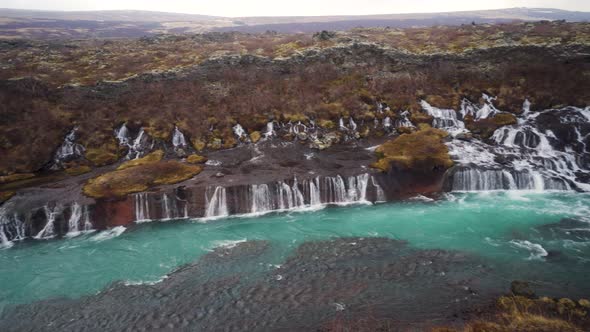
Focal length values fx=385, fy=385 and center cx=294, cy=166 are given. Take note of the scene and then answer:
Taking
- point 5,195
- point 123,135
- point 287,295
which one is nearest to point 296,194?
point 287,295

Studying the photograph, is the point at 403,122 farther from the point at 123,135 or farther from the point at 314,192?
the point at 123,135

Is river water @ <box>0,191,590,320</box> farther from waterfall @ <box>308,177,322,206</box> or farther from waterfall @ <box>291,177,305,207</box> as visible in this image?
waterfall @ <box>291,177,305,207</box>

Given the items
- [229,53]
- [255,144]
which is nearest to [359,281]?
[255,144]

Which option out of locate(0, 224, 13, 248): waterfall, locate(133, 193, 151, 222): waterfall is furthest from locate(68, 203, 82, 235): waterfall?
locate(133, 193, 151, 222): waterfall

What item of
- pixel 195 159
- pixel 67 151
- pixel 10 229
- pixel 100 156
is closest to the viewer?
pixel 10 229

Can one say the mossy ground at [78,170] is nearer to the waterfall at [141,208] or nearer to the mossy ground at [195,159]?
the mossy ground at [195,159]

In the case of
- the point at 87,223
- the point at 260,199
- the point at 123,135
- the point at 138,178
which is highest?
the point at 123,135
